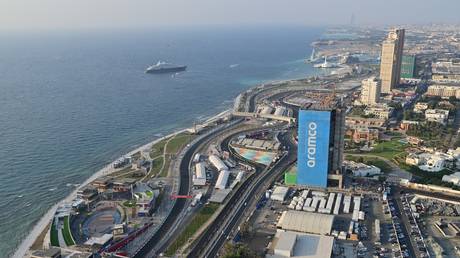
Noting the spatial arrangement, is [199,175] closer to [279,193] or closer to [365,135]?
[279,193]

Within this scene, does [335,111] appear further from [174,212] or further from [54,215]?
[54,215]

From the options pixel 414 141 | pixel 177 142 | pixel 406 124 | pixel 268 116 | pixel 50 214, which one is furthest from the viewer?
pixel 268 116

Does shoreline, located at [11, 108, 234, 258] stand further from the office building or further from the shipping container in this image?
the office building

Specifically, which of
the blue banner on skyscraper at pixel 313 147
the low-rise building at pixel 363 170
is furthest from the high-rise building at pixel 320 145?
the low-rise building at pixel 363 170

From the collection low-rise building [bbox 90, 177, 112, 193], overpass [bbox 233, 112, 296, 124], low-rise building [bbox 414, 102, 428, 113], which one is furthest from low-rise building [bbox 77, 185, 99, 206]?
low-rise building [bbox 414, 102, 428, 113]

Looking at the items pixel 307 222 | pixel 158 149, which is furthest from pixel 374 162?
pixel 158 149

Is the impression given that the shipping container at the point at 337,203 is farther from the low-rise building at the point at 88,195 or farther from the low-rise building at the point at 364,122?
the low-rise building at the point at 364,122
